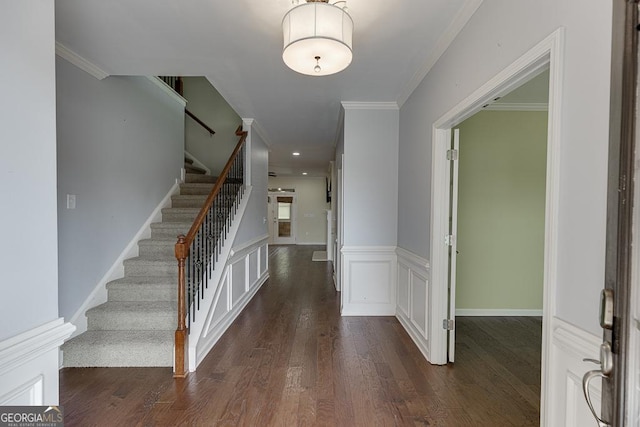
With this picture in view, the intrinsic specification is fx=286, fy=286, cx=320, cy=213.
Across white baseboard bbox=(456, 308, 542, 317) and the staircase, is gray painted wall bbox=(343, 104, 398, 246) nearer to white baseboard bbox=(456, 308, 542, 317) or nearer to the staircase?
white baseboard bbox=(456, 308, 542, 317)

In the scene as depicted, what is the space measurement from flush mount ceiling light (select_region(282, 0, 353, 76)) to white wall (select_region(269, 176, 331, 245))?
9.51 meters

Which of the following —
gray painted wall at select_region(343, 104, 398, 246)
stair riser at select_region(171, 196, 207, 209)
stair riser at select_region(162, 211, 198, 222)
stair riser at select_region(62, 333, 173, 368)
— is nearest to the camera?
stair riser at select_region(62, 333, 173, 368)

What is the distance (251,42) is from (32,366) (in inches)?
88.2

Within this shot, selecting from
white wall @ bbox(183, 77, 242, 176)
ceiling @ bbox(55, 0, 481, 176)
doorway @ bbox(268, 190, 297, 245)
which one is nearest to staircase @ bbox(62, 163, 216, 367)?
ceiling @ bbox(55, 0, 481, 176)

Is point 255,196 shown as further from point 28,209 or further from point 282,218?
point 282,218

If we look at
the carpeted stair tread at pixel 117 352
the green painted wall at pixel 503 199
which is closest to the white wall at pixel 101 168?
the carpeted stair tread at pixel 117 352

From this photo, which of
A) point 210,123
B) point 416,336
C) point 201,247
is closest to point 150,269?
point 201,247

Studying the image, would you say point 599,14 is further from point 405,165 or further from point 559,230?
point 405,165

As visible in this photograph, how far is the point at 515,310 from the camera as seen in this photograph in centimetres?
354

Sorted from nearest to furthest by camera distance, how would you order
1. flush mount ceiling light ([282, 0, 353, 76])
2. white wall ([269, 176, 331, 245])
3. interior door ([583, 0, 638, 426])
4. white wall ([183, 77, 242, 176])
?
interior door ([583, 0, 638, 426]) < flush mount ceiling light ([282, 0, 353, 76]) < white wall ([183, 77, 242, 176]) < white wall ([269, 176, 331, 245])

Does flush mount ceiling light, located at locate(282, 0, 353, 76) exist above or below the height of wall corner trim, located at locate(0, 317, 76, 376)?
above

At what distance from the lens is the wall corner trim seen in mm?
901

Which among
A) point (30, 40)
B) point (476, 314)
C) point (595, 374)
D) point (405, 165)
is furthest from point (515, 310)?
point (30, 40)

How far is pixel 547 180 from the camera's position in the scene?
120 centimetres
